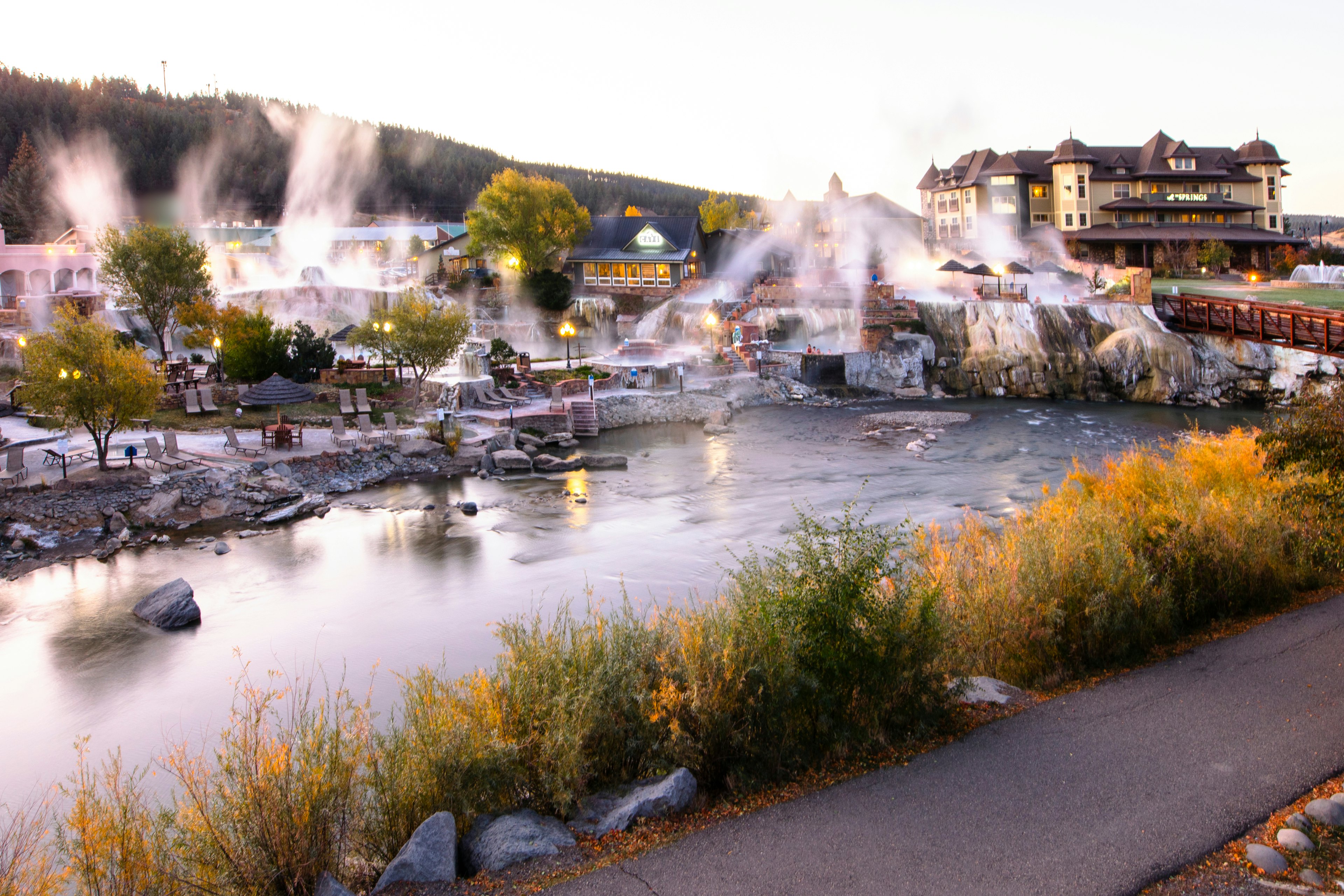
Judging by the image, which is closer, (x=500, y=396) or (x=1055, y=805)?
(x=1055, y=805)

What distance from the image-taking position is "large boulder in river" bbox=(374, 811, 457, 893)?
6.22 m

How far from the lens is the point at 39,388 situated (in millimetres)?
23422

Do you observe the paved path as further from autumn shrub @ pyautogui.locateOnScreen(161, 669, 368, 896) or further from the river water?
the river water

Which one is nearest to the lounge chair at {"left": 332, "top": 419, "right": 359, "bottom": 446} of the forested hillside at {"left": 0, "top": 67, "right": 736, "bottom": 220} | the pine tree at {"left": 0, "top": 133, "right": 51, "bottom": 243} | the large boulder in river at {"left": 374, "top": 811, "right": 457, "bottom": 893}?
the large boulder in river at {"left": 374, "top": 811, "right": 457, "bottom": 893}

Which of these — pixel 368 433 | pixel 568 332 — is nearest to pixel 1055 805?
pixel 368 433

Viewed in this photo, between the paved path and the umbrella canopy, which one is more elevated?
the umbrella canopy

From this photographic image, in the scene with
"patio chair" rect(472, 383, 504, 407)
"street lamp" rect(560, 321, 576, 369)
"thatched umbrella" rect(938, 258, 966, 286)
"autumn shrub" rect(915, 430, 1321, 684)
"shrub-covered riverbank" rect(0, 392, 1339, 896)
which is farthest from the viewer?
"thatched umbrella" rect(938, 258, 966, 286)

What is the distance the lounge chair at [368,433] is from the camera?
29562 mm

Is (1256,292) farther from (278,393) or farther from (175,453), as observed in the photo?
(175,453)

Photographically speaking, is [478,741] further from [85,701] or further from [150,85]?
[150,85]

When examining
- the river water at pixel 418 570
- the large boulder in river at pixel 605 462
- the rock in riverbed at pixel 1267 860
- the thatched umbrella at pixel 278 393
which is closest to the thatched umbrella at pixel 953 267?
the river water at pixel 418 570

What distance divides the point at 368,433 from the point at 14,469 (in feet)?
32.2

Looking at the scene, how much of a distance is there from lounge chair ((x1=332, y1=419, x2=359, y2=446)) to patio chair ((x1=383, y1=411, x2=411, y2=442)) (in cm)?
113

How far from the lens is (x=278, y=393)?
30.2 meters
